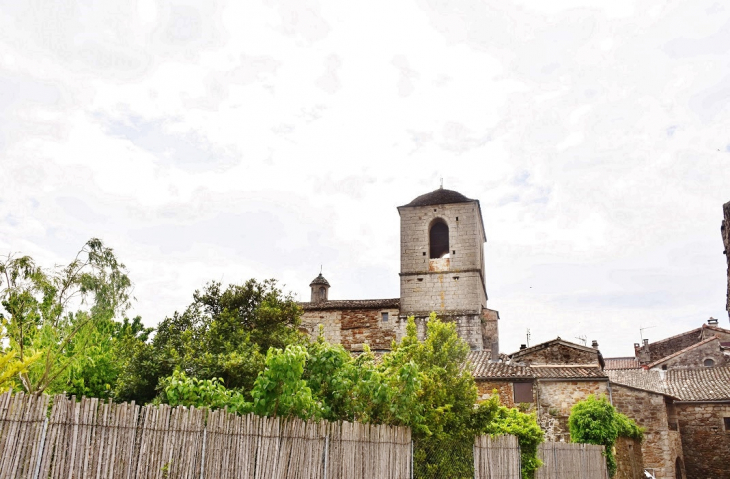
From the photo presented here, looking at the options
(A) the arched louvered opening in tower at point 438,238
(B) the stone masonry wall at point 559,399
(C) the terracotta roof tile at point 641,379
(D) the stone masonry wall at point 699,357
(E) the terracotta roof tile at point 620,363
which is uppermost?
(A) the arched louvered opening in tower at point 438,238

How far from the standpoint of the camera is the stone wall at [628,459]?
22609mm

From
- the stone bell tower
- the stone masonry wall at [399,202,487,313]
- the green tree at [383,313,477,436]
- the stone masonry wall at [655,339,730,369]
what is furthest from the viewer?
the stone masonry wall at [655,339,730,369]

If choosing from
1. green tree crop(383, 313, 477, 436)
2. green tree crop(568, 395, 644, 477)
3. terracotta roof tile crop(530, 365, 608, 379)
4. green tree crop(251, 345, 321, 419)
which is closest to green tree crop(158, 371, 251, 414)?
green tree crop(251, 345, 321, 419)

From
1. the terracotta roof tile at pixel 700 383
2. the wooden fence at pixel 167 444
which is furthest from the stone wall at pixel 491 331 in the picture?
the wooden fence at pixel 167 444

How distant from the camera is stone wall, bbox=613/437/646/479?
2261cm

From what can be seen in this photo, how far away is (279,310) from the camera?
17.2 metres

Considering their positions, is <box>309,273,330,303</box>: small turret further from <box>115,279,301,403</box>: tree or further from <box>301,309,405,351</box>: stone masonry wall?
<box>115,279,301,403</box>: tree

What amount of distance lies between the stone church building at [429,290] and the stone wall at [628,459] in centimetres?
957

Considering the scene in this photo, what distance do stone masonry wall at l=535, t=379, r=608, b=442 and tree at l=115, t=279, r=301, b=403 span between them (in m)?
13.3

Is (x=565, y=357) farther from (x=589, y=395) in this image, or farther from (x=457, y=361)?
(x=457, y=361)

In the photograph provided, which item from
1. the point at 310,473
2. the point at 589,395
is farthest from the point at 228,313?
the point at 589,395

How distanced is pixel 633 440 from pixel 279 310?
56.4 feet

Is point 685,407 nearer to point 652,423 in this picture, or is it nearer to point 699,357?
point 652,423

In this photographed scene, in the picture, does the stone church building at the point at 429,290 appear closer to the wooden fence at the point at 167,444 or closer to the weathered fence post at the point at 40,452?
the wooden fence at the point at 167,444
